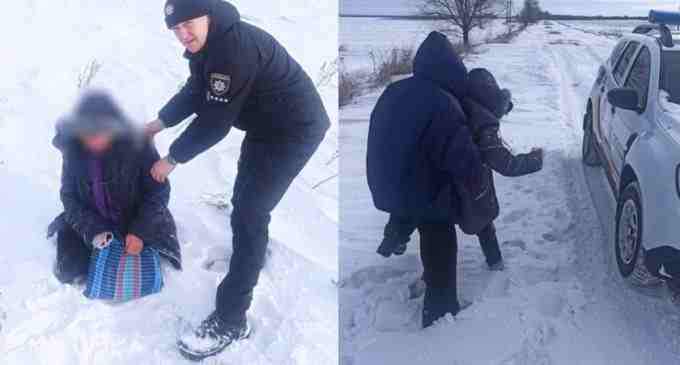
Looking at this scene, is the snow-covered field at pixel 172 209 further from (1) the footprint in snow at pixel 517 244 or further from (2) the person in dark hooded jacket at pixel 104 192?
(1) the footprint in snow at pixel 517 244

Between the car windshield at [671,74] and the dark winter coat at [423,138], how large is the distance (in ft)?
2.27

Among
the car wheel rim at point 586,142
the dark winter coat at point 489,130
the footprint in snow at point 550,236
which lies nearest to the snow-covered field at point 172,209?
the dark winter coat at point 489,130

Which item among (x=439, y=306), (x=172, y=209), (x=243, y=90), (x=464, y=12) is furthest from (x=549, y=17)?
(x=172, y=209)

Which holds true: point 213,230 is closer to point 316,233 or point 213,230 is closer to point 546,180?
point 316,233

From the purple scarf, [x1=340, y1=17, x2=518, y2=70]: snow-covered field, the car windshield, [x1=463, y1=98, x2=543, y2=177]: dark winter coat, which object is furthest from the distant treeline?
the purple scarf

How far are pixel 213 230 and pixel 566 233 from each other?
3.06 ft

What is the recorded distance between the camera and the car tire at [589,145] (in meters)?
2.23

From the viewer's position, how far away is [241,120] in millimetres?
1339

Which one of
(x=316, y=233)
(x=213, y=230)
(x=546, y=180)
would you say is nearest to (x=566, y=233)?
(x=546, y=180)

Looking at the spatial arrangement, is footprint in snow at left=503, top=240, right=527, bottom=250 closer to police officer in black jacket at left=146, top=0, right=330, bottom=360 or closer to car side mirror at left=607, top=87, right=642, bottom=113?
car side mirror at left=607, top=87, right=642, bottom=113

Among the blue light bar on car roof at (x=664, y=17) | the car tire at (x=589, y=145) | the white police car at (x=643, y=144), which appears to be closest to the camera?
the white police car at (x=643, y=144)

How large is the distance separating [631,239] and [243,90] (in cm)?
104

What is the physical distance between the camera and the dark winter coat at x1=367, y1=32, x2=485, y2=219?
54.3 inches

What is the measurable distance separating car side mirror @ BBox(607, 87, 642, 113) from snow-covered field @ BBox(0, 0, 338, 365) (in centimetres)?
79
